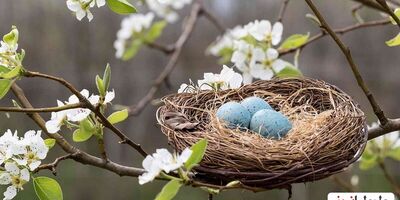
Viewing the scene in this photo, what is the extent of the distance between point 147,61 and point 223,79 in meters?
2.17

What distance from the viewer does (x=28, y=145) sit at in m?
0.83

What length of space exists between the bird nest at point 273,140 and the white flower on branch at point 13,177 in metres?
0.15

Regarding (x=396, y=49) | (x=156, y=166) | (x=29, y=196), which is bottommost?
(x=156, y=166)

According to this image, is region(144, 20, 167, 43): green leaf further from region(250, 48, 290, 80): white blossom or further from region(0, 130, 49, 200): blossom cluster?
region(0, 130, 49, 200): blossom cluster

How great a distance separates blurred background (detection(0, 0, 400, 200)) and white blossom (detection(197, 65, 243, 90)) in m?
1.99

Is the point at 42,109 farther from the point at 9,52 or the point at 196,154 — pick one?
the point at 196,154

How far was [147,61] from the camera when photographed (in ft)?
10.2

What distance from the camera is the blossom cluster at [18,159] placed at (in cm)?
83

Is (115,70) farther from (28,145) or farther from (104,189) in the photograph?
(28,145)

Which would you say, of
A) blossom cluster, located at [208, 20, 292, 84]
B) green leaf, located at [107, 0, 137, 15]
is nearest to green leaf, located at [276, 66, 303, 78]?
blossom cluster, located at [208, 20, 292, 84]

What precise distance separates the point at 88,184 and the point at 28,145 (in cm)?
237

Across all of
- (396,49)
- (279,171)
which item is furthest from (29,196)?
(279,171)

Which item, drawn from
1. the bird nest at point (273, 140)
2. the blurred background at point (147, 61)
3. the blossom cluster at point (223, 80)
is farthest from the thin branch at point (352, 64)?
the blurred background at point (147, 61)

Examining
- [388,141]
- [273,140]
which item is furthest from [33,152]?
[388,141]
